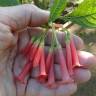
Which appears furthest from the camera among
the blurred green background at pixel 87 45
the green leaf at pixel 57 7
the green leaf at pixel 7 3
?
the blurred green background at pixel 87 45

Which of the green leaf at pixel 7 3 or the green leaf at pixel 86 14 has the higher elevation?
the green leaf at pixel 86 14

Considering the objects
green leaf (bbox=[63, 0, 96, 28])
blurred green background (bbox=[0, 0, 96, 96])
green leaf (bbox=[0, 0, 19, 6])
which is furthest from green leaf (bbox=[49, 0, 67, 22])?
blurred green background (bbox=[0, 0, 96, 96])

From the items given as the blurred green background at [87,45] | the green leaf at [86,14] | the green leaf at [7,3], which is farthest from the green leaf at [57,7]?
the blurred green background at [87,45]

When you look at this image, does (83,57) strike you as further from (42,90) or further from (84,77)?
(42,90)

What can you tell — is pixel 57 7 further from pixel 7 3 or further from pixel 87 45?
pixel 87 45

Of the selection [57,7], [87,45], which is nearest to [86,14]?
[57,7]

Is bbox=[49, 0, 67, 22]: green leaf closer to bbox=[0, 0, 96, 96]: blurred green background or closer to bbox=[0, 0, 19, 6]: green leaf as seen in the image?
bbox=[0, 0, 19, 6]: green leaf

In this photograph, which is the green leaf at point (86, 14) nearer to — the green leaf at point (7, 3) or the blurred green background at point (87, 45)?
the green leaf at point (7, 3)

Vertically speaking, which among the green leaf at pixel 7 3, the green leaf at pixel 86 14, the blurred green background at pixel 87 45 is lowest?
the blurred green background at pixel 87 45

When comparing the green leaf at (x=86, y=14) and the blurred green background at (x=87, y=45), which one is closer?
the green leaf at (x=86, y=14)

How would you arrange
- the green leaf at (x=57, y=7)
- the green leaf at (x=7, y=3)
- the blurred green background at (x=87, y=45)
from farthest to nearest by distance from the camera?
the blurred green background at (x=87, y=45)
the green leaf at (x=7, y=3)
the green leaf at (x=57, y=7)
